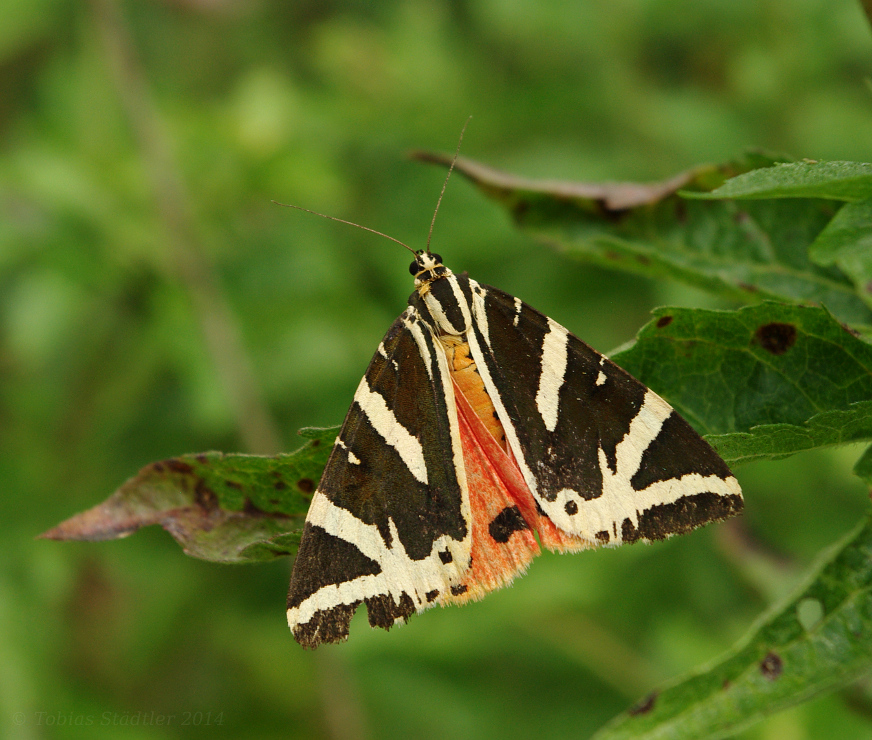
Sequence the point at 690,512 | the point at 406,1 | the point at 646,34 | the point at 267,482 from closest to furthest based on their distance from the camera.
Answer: the point at 267,482 → the point at 690,512 → the point at 646,34 → the point at 406,1

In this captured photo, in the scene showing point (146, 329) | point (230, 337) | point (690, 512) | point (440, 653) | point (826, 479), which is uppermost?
point (146, 329)

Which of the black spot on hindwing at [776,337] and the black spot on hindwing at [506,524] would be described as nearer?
the black spot on hindwing at [776,337]

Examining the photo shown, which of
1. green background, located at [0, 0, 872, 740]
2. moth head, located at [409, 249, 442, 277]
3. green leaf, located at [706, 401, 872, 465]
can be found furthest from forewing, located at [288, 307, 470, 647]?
green background, located at [0, 0, 872, 740]

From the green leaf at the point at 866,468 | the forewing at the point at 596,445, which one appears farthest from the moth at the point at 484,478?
the green leaf at the point at 866,468

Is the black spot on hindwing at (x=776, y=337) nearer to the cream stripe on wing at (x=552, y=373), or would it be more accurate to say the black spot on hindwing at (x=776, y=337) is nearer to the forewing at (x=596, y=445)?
the forewing at (x=596, y=445)

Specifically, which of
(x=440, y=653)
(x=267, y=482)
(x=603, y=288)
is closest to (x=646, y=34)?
(x=603, y=288)

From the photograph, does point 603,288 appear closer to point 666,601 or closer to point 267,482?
point 666,601
